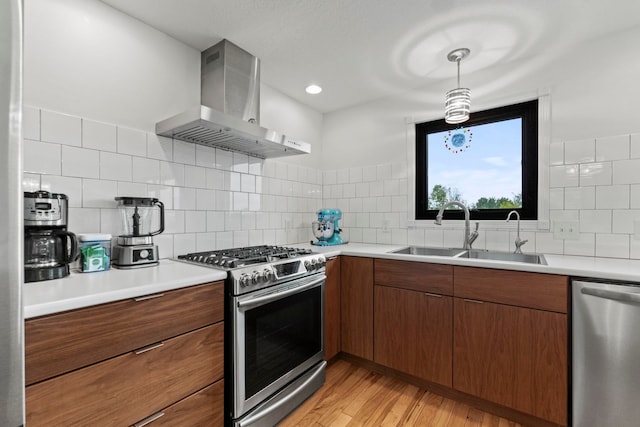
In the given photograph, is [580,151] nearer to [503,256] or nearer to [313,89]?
[503,256]

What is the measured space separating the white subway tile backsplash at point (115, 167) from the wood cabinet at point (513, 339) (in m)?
2.00

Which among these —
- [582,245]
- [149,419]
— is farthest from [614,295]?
[149,419]

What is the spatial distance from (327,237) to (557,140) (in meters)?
1.81

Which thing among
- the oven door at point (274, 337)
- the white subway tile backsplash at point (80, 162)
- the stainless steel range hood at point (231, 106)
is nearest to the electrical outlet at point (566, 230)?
the oven door at point (274, 337)

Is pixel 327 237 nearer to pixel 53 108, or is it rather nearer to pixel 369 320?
pixel 369 320

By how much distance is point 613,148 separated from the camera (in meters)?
1.80

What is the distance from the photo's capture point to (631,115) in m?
1.76

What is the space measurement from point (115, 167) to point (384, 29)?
175cm

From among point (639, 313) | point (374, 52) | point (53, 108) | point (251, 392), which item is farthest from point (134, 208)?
point (639, 313)

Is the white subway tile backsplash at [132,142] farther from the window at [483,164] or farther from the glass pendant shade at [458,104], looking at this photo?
the window at [483,164]

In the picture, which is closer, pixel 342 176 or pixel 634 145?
pixel 634 145

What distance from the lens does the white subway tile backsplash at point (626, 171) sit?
1734 mm

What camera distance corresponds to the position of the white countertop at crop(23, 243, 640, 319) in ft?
3.03

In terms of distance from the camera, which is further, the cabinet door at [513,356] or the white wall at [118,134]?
the cabinet door at [513,356]
